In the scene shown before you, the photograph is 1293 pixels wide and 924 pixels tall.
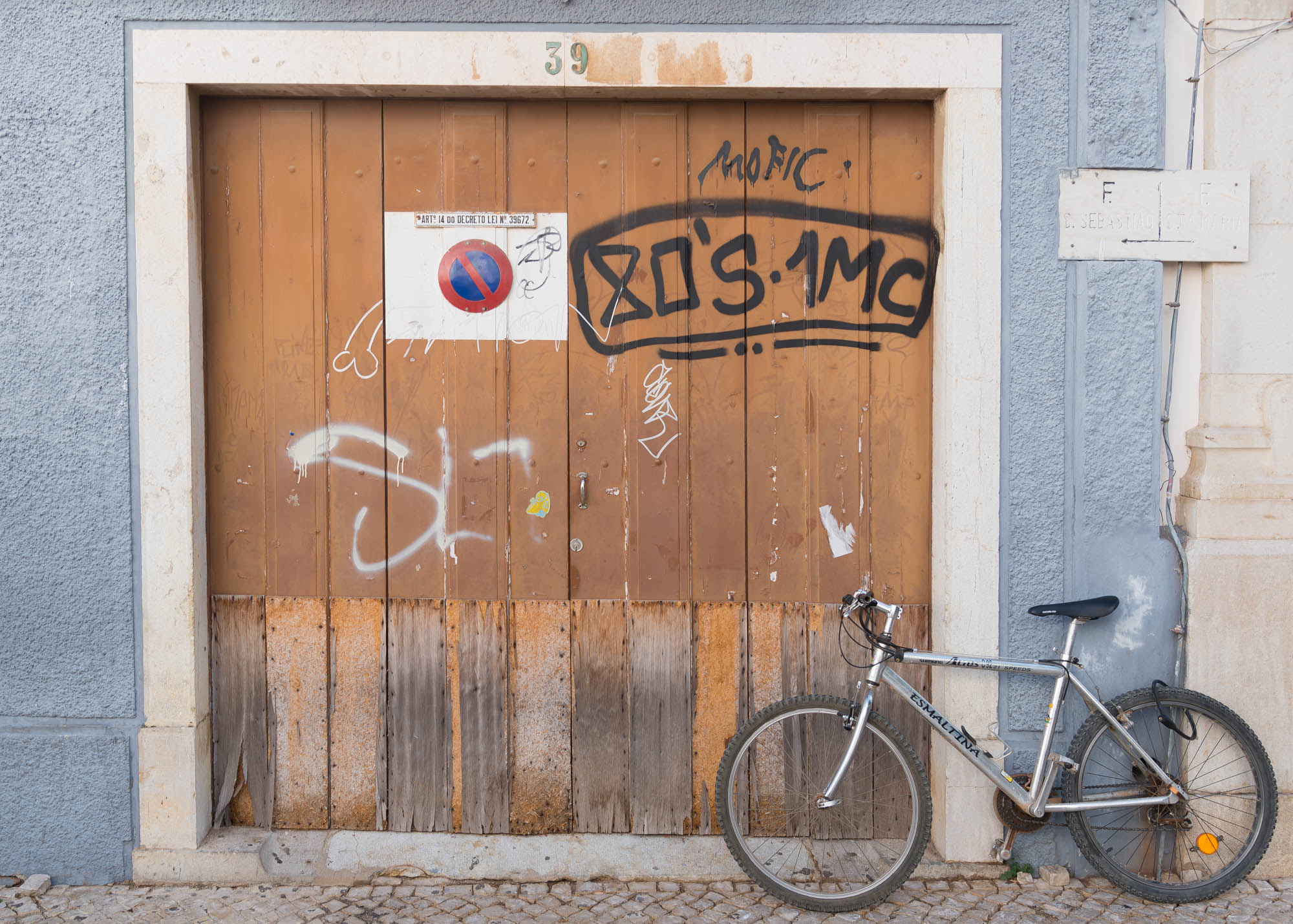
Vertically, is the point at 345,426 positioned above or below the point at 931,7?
below

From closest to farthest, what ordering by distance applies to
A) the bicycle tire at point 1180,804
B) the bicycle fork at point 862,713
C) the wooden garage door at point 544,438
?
1. the bicycle fork at point 862,713
2. the bicycle tire at point 1180,804
3. the wooden garage door at point 544,438

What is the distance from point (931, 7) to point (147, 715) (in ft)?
12.0

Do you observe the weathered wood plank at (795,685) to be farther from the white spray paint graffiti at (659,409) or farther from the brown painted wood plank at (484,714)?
the brown painted wood plank at (484,714)

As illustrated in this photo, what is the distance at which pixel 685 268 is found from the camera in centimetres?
326

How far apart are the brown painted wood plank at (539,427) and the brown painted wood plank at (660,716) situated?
1.15ft

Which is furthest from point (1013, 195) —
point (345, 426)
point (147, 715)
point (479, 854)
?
point (147, 715)

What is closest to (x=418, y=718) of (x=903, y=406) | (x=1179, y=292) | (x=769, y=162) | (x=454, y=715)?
(x=454, y=715)

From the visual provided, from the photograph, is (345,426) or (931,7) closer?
(931,7)

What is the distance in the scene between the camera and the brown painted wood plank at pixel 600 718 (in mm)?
3303

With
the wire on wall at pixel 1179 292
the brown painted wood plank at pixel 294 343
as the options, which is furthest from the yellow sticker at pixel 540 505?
the wire on wall at pixel 1179 292

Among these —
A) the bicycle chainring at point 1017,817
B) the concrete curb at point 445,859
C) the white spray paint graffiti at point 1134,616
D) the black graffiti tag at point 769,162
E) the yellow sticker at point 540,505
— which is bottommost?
the concrete curb at point 445,859

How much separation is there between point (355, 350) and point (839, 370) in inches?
68.9

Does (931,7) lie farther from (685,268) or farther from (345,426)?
(345,426)

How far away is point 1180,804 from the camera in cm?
306
